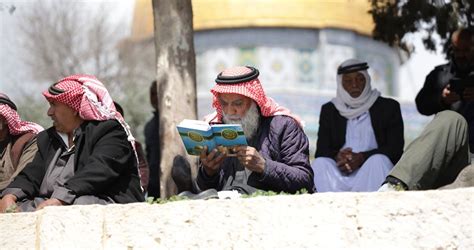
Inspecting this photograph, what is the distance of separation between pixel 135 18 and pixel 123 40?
0.93 metres

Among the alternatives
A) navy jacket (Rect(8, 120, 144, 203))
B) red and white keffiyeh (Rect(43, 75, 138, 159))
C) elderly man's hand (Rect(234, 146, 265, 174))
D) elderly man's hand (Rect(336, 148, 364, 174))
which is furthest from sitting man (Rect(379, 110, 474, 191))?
elderly man's hand (Rect(336, 148, 364, 174))

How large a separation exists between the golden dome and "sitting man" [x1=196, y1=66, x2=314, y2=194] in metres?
29.9

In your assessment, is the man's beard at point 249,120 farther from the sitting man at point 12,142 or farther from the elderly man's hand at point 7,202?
the sitting man at point 12,142

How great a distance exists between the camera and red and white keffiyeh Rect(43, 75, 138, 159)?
6.67 meters

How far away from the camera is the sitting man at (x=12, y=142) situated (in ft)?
24.3

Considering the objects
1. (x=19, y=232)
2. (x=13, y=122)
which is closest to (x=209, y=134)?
(x=19, y=232)

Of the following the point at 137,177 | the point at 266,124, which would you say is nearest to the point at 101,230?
the point at 137,177

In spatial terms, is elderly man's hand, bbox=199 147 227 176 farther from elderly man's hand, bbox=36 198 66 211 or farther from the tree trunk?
the tree trunk

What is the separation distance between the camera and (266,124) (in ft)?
22.2

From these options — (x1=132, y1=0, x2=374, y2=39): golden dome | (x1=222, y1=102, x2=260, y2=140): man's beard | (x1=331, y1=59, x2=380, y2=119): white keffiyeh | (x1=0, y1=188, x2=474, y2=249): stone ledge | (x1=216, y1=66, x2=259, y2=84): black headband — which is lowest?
(x1=132, y1=0, x2=374, y2=39): golden dome

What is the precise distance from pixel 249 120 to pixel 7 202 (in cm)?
154

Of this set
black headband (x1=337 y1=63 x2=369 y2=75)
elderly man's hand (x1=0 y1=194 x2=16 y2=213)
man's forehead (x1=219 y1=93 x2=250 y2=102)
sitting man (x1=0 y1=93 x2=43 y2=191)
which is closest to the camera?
elderly man's hand (x1=0 y1=194 x2=16 y2=213)

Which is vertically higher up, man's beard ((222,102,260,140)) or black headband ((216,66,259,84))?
black headband ((216,66,259,84))

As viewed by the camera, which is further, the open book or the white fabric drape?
the white fabric drape
